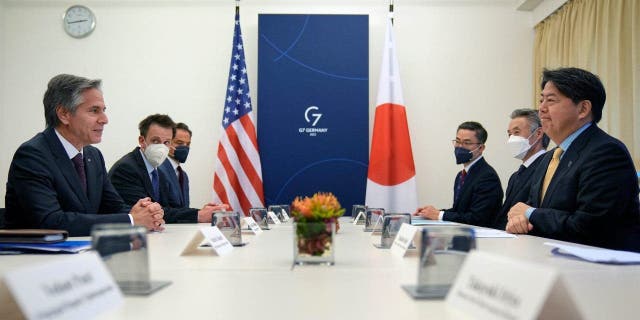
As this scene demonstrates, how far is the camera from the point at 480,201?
13.3 feet

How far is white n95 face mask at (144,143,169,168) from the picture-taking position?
3.79 metres

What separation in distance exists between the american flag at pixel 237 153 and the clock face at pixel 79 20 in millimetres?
1750

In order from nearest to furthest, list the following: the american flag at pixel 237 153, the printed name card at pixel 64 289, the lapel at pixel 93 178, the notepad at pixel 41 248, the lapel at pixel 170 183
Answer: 1. the printed name card at pixel 64 289
2. the notepad at pixel 41 248
3. the lapel at pixel 93 178
4. the lapel at pixel 170 183
5. the american flag at pixel 237 153

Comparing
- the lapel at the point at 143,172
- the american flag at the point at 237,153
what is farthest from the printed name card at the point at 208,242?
the american flag at the point at 237,153

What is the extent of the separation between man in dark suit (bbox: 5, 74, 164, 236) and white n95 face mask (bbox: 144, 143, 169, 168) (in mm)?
955

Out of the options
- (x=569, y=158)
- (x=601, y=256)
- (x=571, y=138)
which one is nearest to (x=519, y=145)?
(x=571, y=138)

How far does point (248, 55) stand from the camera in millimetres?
5496

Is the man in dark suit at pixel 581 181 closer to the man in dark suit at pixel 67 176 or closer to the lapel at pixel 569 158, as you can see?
the lapel at pixel 569 158

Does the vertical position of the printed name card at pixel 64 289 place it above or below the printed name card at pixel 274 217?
above

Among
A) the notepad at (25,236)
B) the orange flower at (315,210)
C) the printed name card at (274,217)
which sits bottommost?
the printed name card at (274,217)

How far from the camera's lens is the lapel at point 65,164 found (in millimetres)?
2363

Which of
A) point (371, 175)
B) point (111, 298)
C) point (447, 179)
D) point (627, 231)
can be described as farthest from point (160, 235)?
point (447, 179)

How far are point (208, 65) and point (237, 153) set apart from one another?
44.8 inches

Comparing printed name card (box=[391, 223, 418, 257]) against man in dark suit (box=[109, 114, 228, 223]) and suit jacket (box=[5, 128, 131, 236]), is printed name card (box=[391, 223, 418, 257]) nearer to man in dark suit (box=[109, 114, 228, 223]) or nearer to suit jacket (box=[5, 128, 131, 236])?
suit jacket (box=[5, 128, 131, 236])
